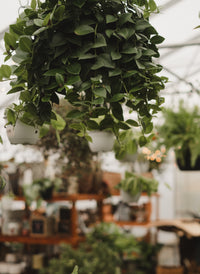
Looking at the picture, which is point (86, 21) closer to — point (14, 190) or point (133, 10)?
point (133, 10)

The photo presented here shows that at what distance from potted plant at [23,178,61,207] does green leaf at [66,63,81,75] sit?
304 centimetres

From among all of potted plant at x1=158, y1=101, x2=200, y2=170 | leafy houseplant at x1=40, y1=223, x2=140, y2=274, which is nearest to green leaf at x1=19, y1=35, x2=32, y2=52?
potted plant at x1=158, y1=101, x2=200, y2=170

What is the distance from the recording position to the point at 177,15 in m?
3.41

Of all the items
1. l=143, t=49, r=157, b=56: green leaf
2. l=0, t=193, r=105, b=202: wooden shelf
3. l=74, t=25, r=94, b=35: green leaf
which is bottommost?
l=0, t=193, r=105, b=202: wooden shelf

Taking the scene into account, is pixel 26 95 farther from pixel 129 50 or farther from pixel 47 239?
pixel 47 239

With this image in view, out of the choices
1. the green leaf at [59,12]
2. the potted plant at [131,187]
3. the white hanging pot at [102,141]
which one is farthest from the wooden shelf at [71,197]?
the green leaf at [59,12]

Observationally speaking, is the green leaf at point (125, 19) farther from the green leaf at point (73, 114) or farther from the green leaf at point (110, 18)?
the green leaf at point (73, 114)

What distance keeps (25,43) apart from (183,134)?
1961mm

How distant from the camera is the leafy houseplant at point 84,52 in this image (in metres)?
0.85

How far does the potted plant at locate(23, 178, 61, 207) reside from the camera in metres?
3.81

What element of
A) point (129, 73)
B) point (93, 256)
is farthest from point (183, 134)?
point (129, 73)

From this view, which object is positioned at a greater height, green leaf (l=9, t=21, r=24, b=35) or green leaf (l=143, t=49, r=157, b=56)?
→ green leaf (l=9, t=21, r=24, b=35)

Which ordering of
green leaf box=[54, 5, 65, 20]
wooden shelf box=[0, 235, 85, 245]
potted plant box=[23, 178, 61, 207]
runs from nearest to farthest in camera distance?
green leaf box=[54, 5, 65, 20] → wooden shelf box=[0, 235, 85, 245] → potted plant box=[23, 178, 61, 207]

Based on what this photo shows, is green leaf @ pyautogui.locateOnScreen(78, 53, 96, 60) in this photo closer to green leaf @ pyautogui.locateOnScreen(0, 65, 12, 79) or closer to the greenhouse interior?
the greenhouse interior
